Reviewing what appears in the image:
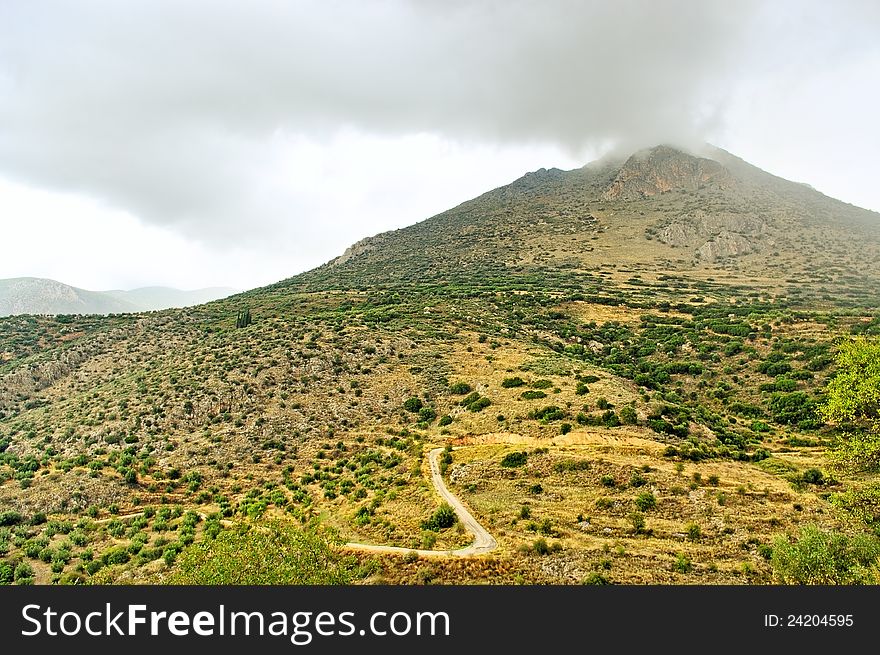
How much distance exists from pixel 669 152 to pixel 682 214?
36141 mm

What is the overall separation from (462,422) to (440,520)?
50.3 feet

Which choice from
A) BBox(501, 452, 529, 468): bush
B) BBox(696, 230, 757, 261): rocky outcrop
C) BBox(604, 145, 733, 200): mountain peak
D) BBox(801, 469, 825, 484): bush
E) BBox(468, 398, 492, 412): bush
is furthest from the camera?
BBox(604, 145, 733, 200): mountain peak

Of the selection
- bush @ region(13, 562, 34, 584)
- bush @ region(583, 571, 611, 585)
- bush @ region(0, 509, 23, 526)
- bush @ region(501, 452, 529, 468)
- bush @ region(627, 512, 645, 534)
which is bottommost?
bush @ region(13, 562, 34, 584)

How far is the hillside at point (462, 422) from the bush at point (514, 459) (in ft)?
0.77

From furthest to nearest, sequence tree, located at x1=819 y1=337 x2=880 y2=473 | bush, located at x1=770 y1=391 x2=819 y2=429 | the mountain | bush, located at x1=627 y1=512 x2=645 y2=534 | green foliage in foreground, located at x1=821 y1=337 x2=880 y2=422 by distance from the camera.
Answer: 1. the mountain
2. bush, located at x1=770 y1=391 x2=819 y2=429
3. bush, located at x1=627 y1=512 x2=645 y2=534
4. green foliage in foreground, located at x1=821 y1=337 x2=880 y2=422
5. tree, located at x1=819 y1=337 x2=880 y2=473

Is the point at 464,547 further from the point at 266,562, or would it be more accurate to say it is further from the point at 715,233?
the point at 715,233

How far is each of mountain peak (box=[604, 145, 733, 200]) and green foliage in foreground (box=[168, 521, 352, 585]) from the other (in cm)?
13563

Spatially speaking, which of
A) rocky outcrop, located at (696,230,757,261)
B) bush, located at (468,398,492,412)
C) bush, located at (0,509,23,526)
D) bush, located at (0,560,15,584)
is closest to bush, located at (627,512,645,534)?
bush, located at (468,398,492,412)

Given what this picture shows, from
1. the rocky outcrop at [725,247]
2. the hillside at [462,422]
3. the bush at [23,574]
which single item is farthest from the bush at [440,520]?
the rocky outcrop at [725,247]

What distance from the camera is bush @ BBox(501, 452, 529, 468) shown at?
29.4m

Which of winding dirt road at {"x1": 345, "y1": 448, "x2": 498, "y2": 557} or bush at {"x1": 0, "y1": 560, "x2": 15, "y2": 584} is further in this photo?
bush at {"x1": 0, "y1": 560, "x2": 15, "y2": 584}

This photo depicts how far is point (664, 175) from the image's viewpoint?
133875mm

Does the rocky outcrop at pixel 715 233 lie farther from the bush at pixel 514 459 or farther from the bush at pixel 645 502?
the bush at pixel 645 502

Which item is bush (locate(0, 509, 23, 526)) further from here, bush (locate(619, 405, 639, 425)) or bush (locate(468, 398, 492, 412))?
bush (locate(619, 405, 639, 425))
